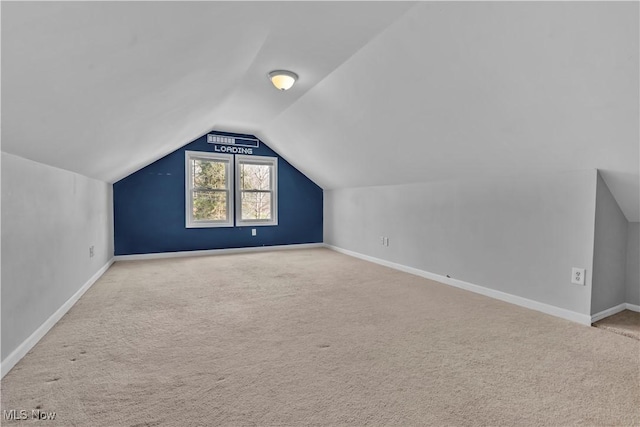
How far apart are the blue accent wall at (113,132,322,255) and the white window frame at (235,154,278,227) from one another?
3.2 inches

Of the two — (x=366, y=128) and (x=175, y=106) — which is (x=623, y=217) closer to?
(x=366, y=128)

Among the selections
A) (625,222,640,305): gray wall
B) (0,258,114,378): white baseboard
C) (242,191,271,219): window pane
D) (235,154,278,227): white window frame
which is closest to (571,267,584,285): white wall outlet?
(625,222,640,305): gray wall

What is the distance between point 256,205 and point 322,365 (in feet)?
15.4

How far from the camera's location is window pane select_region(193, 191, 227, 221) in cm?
580

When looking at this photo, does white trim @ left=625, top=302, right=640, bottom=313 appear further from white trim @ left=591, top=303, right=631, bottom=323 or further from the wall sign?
the wall sign

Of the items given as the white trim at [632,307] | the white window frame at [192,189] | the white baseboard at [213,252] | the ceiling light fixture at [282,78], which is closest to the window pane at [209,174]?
the white window frame at [192,189]

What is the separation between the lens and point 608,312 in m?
2.72

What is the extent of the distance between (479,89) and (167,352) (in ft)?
9.25

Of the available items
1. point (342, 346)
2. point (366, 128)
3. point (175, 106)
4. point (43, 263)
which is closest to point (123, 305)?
point (43, 263)

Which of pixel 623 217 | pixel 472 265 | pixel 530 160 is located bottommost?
pixel 472 265

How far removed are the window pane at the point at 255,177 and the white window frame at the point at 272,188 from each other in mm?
81

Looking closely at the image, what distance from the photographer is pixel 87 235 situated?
354 centimetres

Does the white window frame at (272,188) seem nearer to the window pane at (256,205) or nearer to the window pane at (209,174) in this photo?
the window pane at (256,205)

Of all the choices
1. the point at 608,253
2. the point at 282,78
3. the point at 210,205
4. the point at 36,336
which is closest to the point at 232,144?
the point at 210,205
